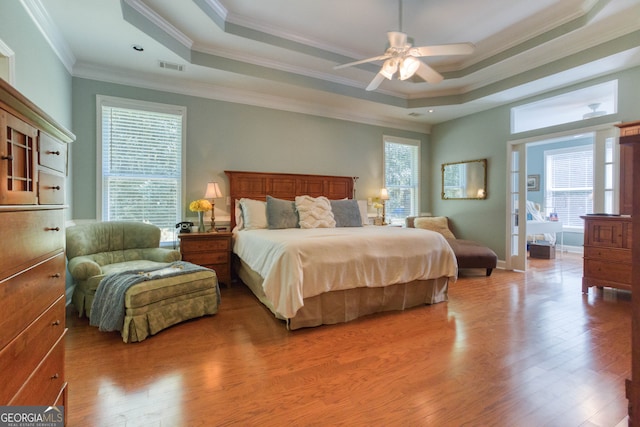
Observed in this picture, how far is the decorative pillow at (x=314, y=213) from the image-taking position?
3.94m

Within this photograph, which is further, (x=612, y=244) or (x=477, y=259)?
(x=477, y=259)

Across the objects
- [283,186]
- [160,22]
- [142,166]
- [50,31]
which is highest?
[160,22]

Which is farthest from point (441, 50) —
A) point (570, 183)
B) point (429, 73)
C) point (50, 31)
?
point (570, 183)

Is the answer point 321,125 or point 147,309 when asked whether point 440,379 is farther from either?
point 321,125

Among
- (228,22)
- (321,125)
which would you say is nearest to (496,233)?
(321,125)

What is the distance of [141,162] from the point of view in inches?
152

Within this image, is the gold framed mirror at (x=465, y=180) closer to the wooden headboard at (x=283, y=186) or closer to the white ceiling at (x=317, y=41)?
the white ceiling at (x=317, y=41)

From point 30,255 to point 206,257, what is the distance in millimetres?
2737

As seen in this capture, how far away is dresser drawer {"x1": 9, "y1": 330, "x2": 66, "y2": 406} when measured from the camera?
104 centimetres

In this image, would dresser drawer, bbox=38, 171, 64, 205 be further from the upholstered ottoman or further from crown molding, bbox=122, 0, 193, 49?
crown molding, bbox=122, 0, 193, 49

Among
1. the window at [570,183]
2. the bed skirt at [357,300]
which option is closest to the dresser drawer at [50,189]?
the bed skirt at [357,300]

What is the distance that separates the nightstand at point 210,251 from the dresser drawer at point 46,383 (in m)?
2.30

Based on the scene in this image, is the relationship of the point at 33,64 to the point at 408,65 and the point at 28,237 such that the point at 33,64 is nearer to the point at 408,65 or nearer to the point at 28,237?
the point at 28,237

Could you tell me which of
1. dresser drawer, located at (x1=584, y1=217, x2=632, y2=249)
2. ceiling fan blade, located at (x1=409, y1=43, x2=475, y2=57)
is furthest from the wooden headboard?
dresser drawer, located at (x1=584, y1=217, x2=632, y2=249)
